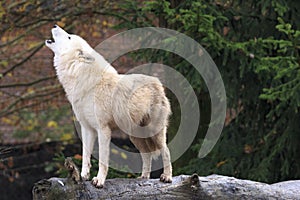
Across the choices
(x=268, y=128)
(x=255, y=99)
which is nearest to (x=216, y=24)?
(x=255, y=99)

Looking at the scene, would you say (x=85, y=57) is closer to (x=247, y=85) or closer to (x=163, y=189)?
(x=163, y=189)

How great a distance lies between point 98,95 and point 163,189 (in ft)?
2.29

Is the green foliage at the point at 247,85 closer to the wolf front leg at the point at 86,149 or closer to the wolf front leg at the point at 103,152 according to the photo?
the wolf front leg at the point at 86,149

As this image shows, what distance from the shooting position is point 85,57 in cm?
363

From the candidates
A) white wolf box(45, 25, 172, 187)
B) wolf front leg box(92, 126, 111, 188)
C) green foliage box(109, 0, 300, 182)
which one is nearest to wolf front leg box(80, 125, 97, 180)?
white wolf box(45, 25, 172, 187)

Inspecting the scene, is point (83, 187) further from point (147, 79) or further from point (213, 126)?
point (213, 126)

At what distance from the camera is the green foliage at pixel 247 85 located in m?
6.58

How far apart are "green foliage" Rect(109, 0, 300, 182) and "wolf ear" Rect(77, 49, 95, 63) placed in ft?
9.08

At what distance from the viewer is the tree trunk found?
3.56 m

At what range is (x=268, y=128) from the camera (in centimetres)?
748

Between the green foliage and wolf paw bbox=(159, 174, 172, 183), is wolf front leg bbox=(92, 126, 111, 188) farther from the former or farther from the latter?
the green foliage

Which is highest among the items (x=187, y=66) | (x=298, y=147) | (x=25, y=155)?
(x=187, y=66)

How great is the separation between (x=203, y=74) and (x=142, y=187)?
2.93 m

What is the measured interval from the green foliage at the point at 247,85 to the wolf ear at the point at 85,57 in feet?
9.08
